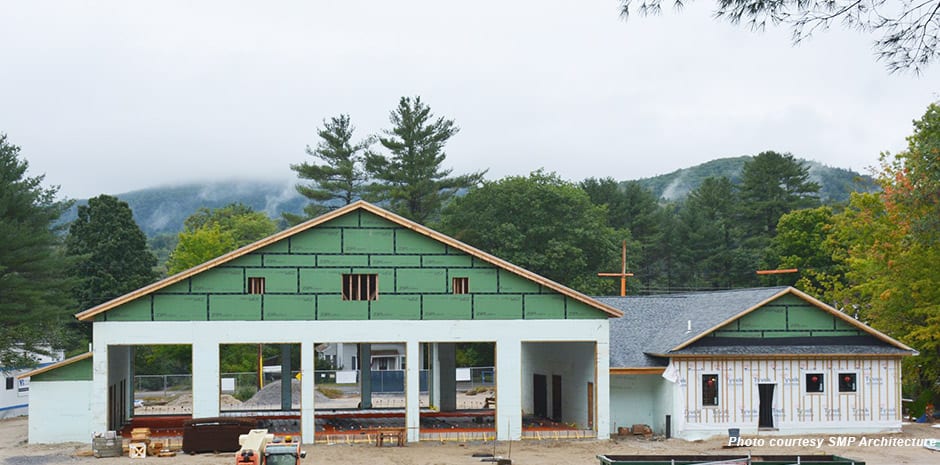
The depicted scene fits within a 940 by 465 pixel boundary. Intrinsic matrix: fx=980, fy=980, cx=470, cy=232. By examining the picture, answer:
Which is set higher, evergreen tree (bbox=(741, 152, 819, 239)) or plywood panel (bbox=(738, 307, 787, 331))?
evergreen tree (bbox=(741, 152, 819, 239))

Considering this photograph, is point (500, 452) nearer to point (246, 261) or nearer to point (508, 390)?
point (508, 390)

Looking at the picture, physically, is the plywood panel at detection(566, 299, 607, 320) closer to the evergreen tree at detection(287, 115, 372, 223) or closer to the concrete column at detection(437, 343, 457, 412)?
the concrete column at detection(437, 343, 457, 412)

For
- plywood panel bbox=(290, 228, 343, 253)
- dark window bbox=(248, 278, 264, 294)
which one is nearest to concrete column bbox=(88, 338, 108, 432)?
dark window bbox=(248, 278, 264, 294)

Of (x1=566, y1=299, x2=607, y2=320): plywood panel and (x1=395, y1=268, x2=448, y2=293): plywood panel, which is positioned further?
(x1=566, y1=299, x2=607, y2=320): plywood panel

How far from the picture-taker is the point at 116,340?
29.7 m

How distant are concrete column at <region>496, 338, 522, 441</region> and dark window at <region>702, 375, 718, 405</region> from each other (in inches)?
238

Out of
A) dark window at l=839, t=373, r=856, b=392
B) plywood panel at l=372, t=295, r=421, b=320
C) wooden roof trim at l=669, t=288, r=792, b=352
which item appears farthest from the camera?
dark window at l=839, t=373, r=856, b=392

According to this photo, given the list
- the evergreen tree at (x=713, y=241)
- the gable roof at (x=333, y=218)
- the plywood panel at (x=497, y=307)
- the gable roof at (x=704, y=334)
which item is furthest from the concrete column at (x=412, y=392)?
the evergreen tree at (x=713, y=241)

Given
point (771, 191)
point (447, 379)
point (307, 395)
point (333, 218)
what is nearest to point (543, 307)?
point (333, 218)

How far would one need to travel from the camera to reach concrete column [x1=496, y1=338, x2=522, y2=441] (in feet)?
102

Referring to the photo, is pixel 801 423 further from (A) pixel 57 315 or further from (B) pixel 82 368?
(A) pixel 57 315

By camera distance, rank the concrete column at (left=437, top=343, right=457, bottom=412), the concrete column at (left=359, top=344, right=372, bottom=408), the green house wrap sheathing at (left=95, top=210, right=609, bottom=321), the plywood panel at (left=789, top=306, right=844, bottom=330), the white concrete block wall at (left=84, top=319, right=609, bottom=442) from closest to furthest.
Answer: the white concrete block wall at (left=84, top=319, right=609, bottom=442)
the green house wrap sheathing at (left=95, top=210, right=609, bottom=321)
the plywood panel at (left=789, top=306, right=844, bottom=330)
the concrete column at (left=437, top=343, right=457, bottom=412)
the concrete column at (left=359, top=344, right=372, bottom=408)

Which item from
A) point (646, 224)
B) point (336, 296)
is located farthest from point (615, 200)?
point (336, 296)

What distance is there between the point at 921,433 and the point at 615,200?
50.7m
